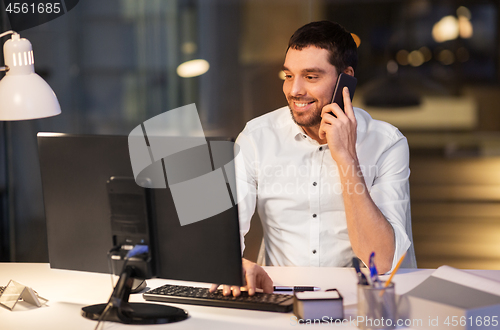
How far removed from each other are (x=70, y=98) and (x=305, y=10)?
A: 1524 millimetres

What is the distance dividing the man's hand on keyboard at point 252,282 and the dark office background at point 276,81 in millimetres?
1758

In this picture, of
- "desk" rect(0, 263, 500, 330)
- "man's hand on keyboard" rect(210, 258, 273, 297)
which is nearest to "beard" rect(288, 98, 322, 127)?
"desk" rect(0, 263, 500, 330)

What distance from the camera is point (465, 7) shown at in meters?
2.87

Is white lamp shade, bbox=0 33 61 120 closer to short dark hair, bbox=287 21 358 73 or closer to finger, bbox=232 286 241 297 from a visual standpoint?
finger, bbox=232 286 241 297

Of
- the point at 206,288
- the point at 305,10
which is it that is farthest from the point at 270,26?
the point at 206,288

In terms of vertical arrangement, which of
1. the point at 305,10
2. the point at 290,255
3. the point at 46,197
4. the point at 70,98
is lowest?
the point at 290,255

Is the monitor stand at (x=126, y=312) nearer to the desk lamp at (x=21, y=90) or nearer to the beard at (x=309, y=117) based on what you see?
the desk lamp at (x=21, y=90)

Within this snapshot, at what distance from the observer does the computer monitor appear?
1.18 m

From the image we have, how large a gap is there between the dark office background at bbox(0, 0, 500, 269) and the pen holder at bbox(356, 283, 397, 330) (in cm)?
201

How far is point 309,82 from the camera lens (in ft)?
6.22

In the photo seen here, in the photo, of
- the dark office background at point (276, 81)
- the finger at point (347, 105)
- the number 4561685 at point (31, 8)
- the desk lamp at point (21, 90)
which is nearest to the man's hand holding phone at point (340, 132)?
the finger at point (347, 105)

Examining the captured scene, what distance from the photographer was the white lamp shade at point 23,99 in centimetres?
148

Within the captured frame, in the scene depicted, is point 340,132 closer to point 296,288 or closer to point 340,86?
point 340,86

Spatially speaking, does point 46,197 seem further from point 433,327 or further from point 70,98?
point 70,98
